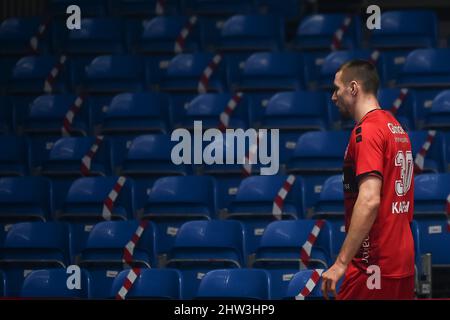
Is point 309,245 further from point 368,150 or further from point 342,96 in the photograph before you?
point 368,150

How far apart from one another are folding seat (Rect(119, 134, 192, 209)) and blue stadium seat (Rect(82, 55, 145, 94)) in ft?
2.81

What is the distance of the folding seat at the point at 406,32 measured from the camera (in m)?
7.57

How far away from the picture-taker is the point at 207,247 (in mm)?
6027

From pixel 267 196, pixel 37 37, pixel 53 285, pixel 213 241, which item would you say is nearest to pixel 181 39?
pixel 37 37

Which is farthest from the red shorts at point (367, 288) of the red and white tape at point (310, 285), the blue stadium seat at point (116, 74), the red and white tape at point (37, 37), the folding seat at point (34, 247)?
the red and white tape at point (37, 37)

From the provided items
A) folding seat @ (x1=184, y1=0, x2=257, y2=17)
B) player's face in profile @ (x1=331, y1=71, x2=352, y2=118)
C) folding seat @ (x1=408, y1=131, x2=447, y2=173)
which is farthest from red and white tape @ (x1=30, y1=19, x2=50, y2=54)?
player's face in profile @ (x1=331, y1=71, x2=352, y2=118)

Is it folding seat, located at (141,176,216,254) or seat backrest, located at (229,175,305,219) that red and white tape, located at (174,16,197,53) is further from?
seat backrest, located at (229,175,305,219)

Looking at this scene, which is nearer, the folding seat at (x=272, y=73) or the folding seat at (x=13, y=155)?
the folding seat at (x=13, y=155)

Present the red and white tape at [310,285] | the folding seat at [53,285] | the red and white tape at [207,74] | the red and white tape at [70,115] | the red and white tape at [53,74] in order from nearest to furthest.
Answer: the red and white tape at [310,285] → the folding seat at [53,285] → the red and white tape at [70,115] → the red and white tape at [207,74] → the red and white tape at [53,74]

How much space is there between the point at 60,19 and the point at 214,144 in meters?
2.34

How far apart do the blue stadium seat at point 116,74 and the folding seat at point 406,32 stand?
5.18 feet

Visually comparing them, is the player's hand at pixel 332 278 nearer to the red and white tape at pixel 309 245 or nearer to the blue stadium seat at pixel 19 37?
the red and white tape at pixel 309 245
